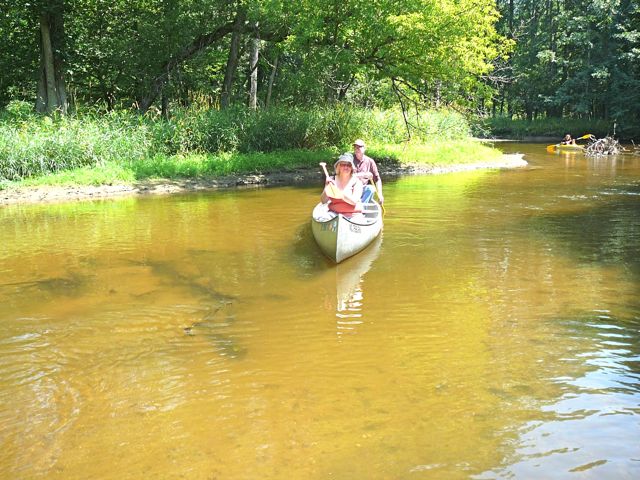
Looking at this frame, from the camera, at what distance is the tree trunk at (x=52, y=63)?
65.4ft

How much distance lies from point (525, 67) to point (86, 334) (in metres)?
49.7

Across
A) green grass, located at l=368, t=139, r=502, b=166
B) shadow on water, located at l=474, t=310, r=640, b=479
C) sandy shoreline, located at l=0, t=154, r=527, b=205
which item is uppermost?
green grass, located at l=368, t=139, r=502, b=166

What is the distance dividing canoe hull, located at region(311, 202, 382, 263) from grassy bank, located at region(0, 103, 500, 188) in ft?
30.4

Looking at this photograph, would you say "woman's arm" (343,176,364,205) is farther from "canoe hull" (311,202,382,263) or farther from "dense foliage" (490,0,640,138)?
"dense foliage" (490,0,640,138)

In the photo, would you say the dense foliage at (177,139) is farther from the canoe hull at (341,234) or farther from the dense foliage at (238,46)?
the canoe hull at (341,234)

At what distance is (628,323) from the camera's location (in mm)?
6133

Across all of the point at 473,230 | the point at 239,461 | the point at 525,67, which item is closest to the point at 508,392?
the point at 239,461

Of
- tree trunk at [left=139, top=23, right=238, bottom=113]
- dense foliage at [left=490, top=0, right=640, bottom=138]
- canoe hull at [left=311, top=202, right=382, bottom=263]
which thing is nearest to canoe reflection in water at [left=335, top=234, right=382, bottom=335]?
canoe hull at [left=311, top=202, right=382, bottom=263]

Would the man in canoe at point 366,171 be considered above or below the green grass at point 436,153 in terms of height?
below

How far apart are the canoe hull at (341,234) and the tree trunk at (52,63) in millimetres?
14263

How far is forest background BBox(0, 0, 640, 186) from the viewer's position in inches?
695

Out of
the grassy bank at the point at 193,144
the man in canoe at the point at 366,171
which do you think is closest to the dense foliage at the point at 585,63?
the grassy bank at the point at 193,144

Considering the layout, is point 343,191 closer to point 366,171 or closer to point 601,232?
point 366,171

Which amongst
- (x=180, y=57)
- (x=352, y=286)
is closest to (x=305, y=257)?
(x=352, y=286)
